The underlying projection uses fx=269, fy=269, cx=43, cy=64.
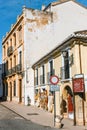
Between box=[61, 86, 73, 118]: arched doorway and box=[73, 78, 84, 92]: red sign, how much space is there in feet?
6.75

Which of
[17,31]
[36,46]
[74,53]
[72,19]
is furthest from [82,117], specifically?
[17,31]

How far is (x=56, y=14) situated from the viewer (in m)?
30.7

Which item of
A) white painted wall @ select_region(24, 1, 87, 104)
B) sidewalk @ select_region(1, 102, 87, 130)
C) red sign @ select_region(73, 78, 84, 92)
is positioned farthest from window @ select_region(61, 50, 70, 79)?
white painted wall @ select_region(24, 1, 87, 104)

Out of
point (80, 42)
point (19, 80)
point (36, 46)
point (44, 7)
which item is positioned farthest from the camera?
point (44, 7)

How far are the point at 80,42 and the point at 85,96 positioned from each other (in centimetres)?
324

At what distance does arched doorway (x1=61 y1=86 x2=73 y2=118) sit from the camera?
682 inches

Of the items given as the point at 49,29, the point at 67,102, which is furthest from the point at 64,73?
the point at 49,29

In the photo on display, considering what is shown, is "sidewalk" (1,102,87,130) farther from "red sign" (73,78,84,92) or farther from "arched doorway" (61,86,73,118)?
"red sign" (73,78,84,92)

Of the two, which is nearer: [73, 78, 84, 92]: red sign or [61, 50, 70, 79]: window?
[73, 78, 84, 92]: red sign

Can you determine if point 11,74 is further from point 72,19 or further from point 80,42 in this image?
Result: point 80,42

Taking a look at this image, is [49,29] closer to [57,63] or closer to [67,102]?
[57,63]

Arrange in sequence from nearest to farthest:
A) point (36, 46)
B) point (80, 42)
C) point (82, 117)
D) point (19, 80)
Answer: point (82, 117), point (80, 42), point (36, 46), point (19, 80)

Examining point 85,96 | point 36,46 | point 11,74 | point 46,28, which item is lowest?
point 85,96

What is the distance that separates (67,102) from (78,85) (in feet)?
9.65
